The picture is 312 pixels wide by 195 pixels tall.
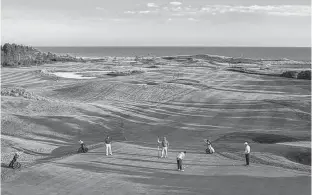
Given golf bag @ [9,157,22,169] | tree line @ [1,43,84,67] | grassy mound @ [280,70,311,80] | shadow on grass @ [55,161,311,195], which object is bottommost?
shadow on grass @ [55,161,311,195]

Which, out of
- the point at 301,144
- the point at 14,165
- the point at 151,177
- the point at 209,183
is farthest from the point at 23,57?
the point at 209,183

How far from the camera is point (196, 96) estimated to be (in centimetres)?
6506

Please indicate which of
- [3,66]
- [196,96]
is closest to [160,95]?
[196,96]

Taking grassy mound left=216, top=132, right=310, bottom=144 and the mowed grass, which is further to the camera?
grassy mound left=216, top=132, right=310, bottom=144

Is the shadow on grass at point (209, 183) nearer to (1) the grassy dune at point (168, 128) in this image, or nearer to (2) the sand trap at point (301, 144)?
(1) the grassy dune at point (168, 128)

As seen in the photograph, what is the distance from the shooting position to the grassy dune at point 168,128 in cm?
2494

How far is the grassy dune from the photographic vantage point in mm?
24938

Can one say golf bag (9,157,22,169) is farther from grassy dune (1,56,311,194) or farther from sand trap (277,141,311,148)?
sand trap (277,141,311,148)

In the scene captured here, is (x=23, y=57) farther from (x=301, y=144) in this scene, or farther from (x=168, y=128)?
(x=301, y=144)

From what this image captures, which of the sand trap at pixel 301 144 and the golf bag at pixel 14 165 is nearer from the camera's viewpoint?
the golf bag at pixel 14 165

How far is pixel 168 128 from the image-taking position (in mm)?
45219

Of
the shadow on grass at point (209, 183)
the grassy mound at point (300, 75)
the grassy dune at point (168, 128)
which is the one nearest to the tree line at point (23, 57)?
the grassy dune at point (168, 128)

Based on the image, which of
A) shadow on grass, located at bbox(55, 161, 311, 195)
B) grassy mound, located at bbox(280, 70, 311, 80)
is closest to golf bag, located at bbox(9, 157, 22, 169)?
shadow on grass, located at bbox(55, 161, 311, 195)

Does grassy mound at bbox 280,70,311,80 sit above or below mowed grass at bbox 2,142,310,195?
above
